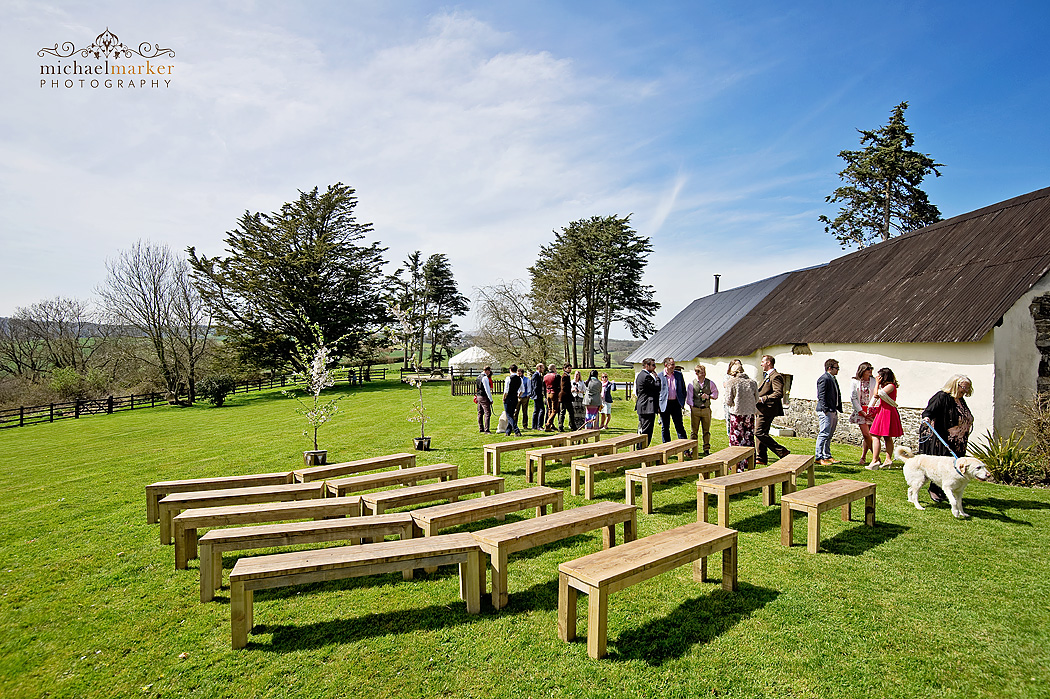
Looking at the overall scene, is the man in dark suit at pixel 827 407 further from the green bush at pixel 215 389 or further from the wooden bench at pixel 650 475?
the green bush at pixel 215 389

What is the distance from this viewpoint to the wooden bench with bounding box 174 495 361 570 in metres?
4.61

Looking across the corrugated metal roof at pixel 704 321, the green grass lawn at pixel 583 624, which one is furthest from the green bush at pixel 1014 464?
the corrugated metal roof at pixel 704 321

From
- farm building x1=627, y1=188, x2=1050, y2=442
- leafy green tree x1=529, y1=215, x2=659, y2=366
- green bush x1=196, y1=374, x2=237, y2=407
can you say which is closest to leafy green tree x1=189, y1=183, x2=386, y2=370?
green bush x1=196, y1=374, x2=237, y2=407

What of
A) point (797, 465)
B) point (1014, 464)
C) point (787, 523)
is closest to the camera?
point (787, 523)

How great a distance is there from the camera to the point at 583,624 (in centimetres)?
376

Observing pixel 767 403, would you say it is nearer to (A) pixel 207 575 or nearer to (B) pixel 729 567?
(B) pixel 729 567

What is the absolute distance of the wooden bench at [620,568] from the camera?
3303 mm

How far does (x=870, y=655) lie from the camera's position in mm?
3336

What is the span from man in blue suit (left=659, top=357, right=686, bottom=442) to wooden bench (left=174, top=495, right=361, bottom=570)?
21.1ft

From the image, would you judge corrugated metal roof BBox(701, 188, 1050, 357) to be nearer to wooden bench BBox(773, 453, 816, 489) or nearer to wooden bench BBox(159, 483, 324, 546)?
wooden bench BBox(773, 453, 816, 489)

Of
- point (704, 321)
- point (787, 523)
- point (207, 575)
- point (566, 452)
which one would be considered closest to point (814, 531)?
point (787, 523)

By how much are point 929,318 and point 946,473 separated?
562 centimetres

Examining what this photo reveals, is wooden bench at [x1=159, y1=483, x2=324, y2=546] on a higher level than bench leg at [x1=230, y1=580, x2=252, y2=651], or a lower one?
higher

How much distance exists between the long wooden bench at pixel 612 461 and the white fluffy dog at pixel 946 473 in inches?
116
